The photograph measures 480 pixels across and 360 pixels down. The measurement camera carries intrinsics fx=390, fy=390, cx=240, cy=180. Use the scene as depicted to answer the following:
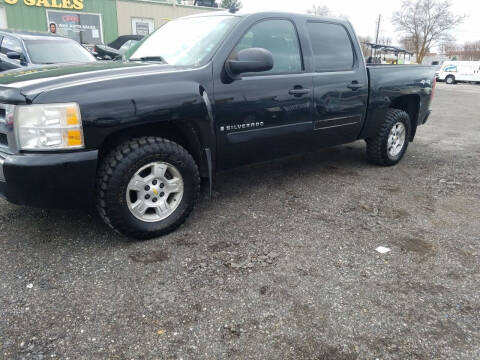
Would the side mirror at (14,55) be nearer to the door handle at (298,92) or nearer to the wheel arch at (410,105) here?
the door handle at (298,92)

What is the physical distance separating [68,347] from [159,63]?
2247mm

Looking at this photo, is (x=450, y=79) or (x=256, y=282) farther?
(x=450, y=79)

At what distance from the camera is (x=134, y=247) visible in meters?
2.84

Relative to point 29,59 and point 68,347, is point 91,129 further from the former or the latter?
point 29,59

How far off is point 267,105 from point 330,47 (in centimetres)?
122

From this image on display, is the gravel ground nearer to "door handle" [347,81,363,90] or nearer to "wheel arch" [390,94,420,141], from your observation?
"door handle" [347,81,363,90]

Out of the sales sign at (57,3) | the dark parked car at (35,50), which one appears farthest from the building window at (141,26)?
the dark parked car at (35,50)

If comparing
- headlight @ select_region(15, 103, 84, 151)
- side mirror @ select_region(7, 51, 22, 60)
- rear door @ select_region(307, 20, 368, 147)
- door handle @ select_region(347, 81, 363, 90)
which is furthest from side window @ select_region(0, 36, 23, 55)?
door handle @ select_region(347, 81, 363, 90)

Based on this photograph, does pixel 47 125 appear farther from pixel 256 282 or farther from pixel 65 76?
pixel 256 282

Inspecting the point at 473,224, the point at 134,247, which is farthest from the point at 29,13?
the point at 473,224

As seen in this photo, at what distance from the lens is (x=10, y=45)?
22.8ft

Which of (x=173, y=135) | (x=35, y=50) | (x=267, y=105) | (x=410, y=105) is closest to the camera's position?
(x=173, y=135)

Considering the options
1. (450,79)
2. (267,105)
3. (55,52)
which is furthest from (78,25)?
(450,79)

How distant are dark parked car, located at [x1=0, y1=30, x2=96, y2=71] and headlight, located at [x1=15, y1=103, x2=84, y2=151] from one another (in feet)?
14.7
